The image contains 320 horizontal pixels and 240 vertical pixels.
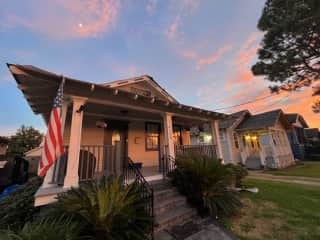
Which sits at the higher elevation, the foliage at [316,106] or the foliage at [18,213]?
the foliage at [316,106]

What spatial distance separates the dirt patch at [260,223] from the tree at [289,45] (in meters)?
7.58

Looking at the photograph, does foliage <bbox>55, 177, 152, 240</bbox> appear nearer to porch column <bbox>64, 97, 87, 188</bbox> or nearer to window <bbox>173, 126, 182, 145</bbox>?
porch column <bbox>64, 97, 87, 188</bbox>

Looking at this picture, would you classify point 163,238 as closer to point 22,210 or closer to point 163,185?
point 163,185

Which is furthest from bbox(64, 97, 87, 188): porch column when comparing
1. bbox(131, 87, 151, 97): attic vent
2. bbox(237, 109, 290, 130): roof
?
bbox(237, 109, 290, 130): roof

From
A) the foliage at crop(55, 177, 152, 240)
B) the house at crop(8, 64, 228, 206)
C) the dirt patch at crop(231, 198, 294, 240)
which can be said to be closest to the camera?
the foliage at crop(55, 177, 152, 240)

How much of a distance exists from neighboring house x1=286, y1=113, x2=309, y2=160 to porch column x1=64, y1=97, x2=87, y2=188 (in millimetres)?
21521

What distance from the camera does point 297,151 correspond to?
1759 centimetres

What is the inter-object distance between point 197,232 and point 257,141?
44.9 feet

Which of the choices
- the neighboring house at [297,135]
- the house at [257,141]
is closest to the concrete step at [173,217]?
the house at [257,141]

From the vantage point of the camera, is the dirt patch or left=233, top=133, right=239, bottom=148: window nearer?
the dirt patch

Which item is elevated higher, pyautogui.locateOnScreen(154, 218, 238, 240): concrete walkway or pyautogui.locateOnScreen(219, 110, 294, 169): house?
pyautogui.locateOnScreen(219, 110, 294, 169): house

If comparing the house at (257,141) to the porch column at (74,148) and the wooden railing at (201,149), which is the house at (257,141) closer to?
the wooden railing at (201,149)

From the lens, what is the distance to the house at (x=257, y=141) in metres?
12.4

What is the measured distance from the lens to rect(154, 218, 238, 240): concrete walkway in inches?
114
